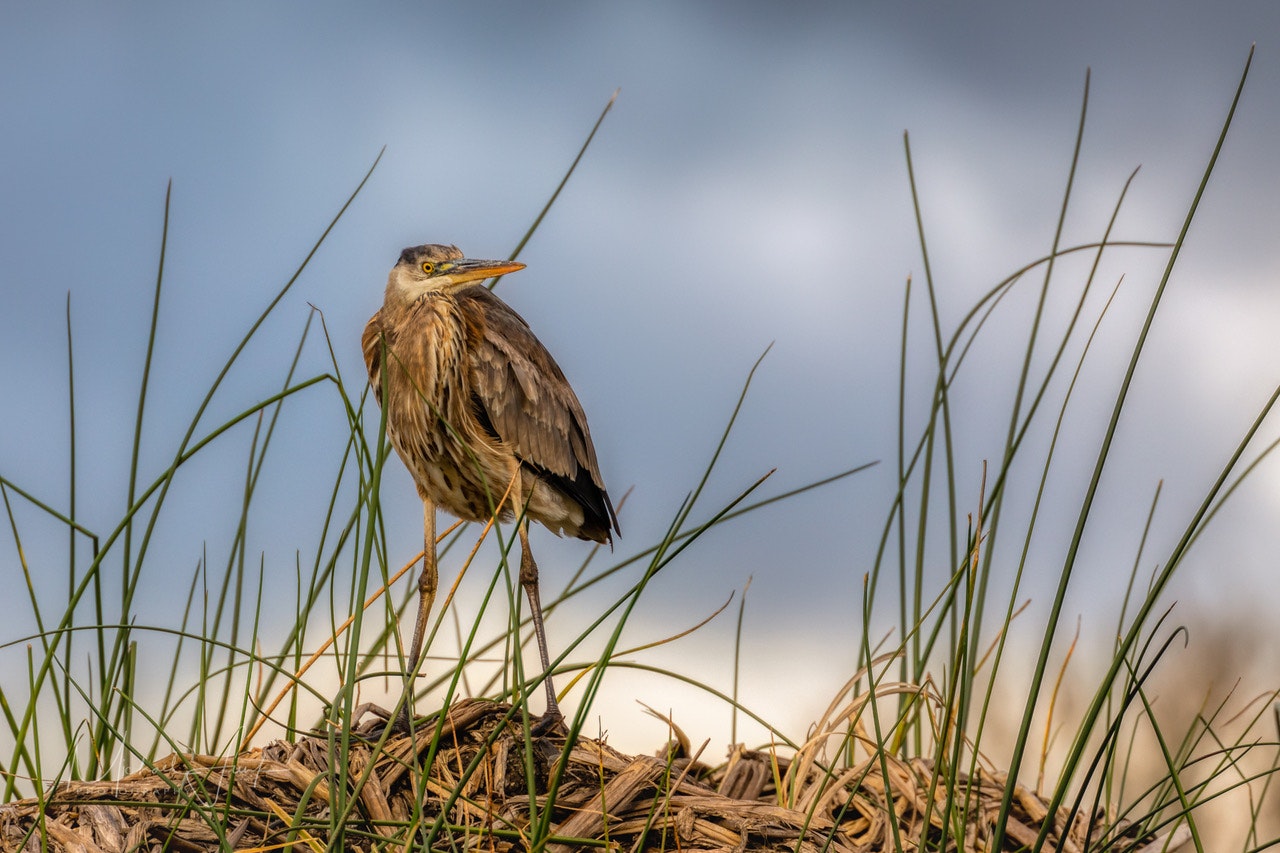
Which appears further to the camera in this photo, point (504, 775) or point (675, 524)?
point (504, 775)

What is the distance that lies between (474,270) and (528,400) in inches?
20.3

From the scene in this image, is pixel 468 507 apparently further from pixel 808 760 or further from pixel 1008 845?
pixel 1008 845

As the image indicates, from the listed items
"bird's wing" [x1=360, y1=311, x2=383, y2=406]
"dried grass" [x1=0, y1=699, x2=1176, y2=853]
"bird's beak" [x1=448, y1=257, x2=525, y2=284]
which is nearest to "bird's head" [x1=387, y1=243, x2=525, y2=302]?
"bird's beak" [x1=448, y1=257, x2=525, y2=284]

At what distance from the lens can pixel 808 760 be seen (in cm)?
309

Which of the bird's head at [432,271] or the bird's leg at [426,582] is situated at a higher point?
the bird's head at [432,271]

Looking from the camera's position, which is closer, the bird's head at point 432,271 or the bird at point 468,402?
the bird at point 468,402

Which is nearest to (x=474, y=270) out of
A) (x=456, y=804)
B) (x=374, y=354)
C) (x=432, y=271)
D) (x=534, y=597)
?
(x=432, y=271)

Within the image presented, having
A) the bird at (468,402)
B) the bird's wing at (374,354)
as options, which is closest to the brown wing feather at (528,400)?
the bird at (468,402)

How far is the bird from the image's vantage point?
417 cm

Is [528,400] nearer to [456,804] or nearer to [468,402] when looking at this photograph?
[468,402]

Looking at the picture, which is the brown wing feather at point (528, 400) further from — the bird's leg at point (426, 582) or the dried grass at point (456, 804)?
the dried grass at point (456, 804)

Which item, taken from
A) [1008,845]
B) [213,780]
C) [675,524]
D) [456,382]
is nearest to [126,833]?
[213,780]

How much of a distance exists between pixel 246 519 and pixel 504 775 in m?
1.20

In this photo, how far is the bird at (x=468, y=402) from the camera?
417 cm
